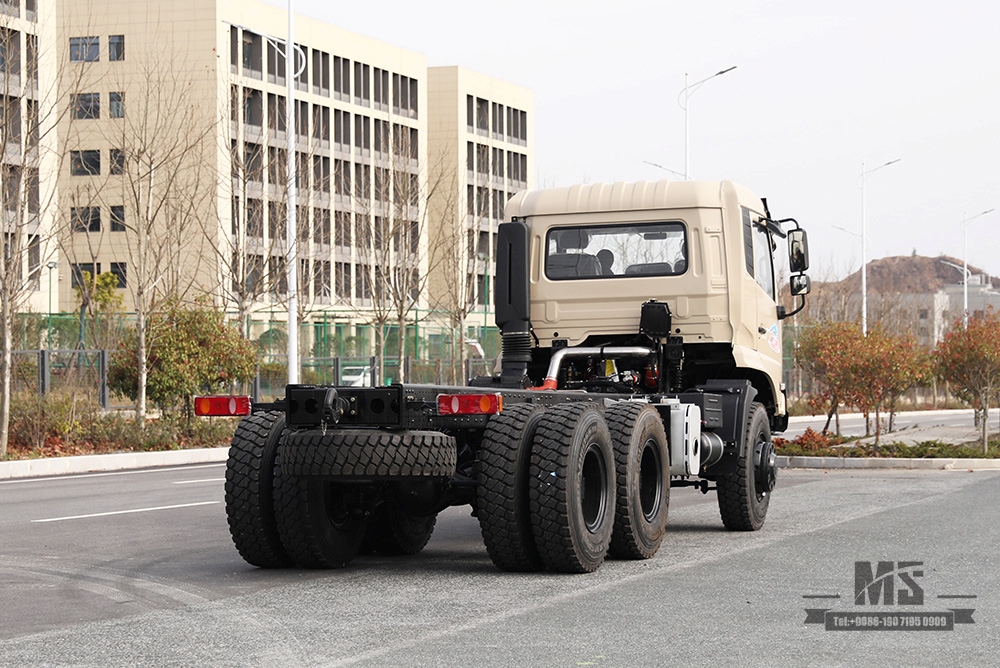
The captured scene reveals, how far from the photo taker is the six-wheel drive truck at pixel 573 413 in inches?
398

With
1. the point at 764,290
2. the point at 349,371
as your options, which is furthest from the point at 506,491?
the point at 349,371

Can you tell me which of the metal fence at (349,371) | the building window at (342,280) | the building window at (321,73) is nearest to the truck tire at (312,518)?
the metal fence at (349,371)

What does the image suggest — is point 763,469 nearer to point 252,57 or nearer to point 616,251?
point 616,251

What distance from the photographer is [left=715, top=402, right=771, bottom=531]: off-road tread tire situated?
13.6m

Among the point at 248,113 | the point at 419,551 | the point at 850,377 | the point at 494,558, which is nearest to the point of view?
the point at 494,558

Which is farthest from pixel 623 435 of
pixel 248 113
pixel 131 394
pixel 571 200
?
pixel 248 113

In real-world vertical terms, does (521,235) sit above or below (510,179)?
below

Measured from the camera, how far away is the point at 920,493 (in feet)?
58.7

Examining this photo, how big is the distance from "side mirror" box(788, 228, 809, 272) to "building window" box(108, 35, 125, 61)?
62986 mm

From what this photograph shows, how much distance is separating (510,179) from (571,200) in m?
87.7

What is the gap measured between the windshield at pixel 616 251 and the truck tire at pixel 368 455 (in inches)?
168

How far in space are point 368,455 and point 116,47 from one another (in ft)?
223

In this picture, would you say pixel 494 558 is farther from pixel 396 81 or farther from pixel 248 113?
pixel 396 81

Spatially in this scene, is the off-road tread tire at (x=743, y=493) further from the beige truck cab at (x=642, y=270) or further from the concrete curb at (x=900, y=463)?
the concrete curb at (x=900, y=463)
